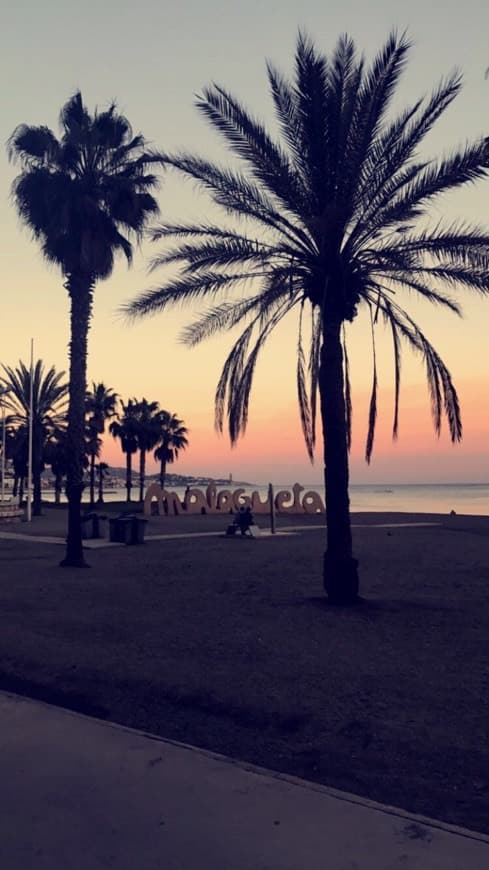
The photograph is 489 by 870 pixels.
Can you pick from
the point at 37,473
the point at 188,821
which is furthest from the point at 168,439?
the point at 188,821

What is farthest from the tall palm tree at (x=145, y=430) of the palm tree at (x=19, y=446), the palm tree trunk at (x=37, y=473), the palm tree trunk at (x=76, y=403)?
the palm tree trunk at (x=76, y=403)

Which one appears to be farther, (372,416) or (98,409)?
(98,409)

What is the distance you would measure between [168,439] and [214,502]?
107 feet

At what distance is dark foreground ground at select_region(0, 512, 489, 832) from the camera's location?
627cm

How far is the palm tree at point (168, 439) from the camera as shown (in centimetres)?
8069

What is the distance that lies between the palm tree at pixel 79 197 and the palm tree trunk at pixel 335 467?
31.6 feet

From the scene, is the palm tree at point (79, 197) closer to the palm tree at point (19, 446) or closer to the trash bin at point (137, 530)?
the trash bin at point (137, 530)

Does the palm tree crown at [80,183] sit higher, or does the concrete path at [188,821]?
the palm tree crown at [80,183]

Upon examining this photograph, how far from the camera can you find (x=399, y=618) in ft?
41.2

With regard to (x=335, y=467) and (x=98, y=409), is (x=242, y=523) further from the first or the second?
(x=98, y=409)

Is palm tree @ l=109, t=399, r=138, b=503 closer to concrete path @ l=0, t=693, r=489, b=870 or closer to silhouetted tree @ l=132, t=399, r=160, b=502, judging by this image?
silhouetted tree @ l=132, t=399, r=160, b=502

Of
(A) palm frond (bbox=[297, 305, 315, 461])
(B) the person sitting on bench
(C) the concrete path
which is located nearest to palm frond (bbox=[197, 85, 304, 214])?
(A) palm frond (bbox=[297, 305, 315, 461])

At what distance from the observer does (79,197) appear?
2162 cm

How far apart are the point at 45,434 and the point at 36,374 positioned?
15.1ft
